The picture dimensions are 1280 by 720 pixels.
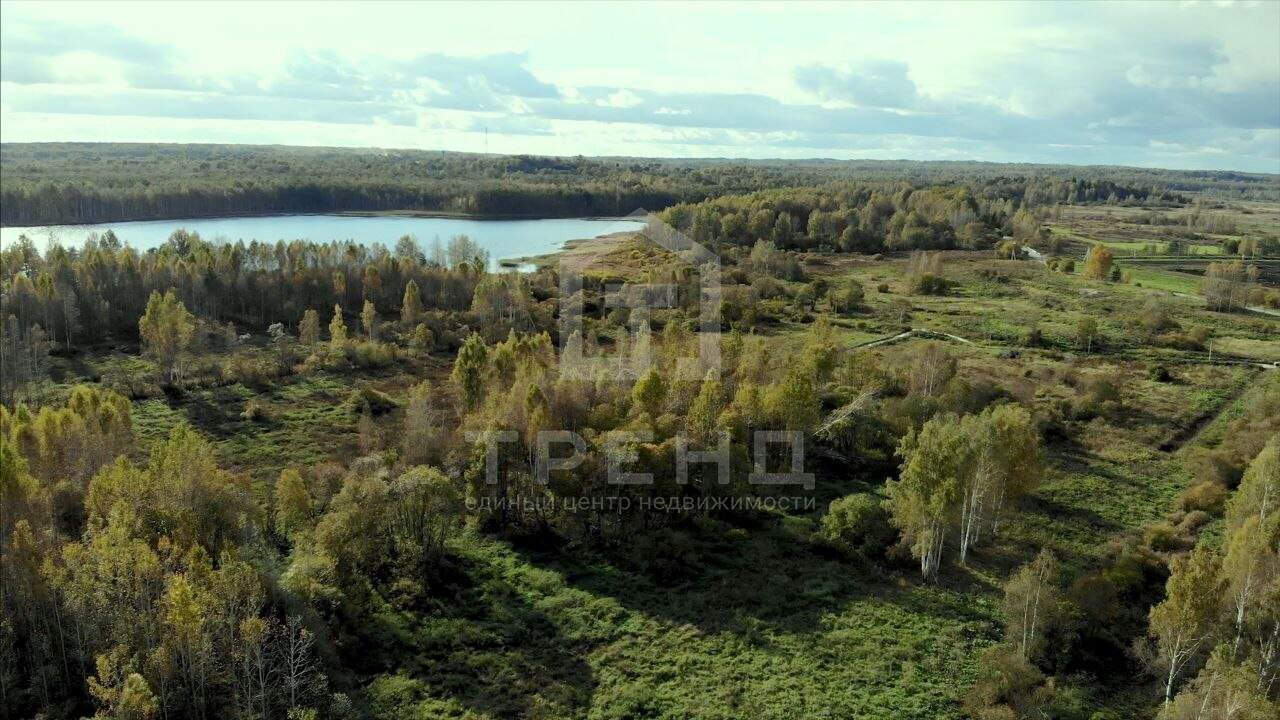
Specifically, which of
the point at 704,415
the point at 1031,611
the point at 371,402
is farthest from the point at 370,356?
the point at 1031,611

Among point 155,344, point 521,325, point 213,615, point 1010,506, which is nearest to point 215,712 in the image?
point 213,615

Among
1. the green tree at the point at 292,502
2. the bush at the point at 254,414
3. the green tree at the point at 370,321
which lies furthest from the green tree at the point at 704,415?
the green tree at the point at 370,321

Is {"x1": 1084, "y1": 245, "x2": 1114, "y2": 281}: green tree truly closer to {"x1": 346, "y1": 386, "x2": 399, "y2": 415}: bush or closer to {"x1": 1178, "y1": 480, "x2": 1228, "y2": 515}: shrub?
{"x1": 1178, "y1": 480, "x2": 1228, "y2": 515}: shrub

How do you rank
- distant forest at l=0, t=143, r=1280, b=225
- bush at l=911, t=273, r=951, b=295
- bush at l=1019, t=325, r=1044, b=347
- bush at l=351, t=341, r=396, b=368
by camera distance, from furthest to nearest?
distant forest at l=0, t=143, r=1280, b=225 < bush at l=911, t=273, r=951, b=295 < bush at l=1019, t=325, r=1044, b=347 < bush at l=351, t=341, r=396, b=368

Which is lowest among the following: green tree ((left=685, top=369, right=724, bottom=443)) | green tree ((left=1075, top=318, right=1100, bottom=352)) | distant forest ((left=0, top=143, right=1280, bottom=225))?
green tree ((left=1075, top=318, right=1100, bottom=352))

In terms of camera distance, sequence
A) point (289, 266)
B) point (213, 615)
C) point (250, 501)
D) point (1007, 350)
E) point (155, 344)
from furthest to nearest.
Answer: point (289, 266) → point (1007, 350) → point (155, 344) → point (250, 501) → point (213, 615)

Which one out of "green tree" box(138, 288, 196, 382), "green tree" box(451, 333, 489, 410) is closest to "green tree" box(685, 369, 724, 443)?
"green tree" box(451, 333, 489, 410)

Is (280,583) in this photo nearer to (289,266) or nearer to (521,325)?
(521,325)
